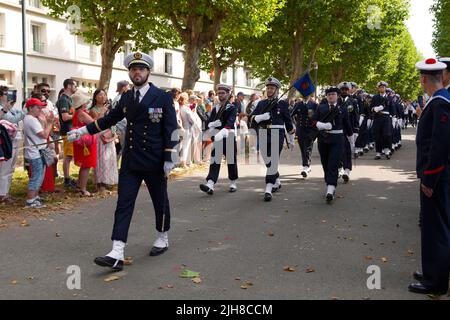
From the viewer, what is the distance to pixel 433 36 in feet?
148

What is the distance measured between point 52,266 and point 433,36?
44.7 meters

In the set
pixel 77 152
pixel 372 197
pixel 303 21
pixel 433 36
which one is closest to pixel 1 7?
pixel 303 21

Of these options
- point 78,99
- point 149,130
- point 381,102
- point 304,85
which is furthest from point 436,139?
point 381,102

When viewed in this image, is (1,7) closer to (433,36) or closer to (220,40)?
(220,40)

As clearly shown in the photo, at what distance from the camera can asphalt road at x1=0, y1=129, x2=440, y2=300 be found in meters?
5.17

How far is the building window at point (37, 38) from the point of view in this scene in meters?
34.4

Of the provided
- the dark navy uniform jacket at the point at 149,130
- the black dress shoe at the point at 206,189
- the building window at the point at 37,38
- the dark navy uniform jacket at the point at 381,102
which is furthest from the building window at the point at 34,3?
the dark navy uniform jacket at the point at 149,130

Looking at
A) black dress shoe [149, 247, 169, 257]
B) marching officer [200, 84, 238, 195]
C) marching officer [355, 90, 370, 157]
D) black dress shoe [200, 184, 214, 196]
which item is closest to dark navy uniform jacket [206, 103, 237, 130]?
marching officer [200, 84, 238, 195]

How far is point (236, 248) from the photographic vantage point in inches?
263

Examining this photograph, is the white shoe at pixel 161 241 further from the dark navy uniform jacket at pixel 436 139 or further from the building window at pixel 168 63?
the building window at pixel 168 63

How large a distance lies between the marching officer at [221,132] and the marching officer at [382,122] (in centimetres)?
808

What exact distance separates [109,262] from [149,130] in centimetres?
Answer: 148
